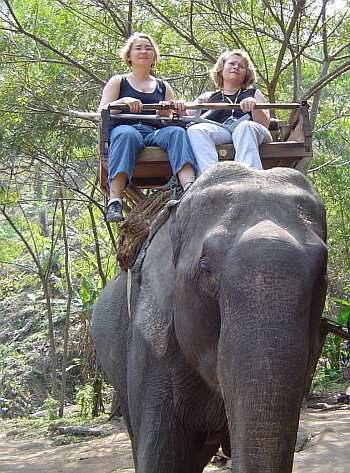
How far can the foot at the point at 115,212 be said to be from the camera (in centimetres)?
441

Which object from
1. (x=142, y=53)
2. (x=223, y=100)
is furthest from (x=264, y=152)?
(x=142, y=53)

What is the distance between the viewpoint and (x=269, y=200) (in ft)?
9.76

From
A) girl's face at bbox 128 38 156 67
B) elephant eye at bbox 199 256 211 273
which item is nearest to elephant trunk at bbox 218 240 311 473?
elephant eye at bbox 199 256 211 273

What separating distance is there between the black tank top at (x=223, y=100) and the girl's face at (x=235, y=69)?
9 centimetres

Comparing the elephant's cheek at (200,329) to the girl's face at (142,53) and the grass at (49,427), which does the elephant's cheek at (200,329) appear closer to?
the girl's face at (142,53)

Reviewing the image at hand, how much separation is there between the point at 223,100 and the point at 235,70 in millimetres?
208

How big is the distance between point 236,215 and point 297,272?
0.41 m

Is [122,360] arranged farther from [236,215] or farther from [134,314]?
[236,215]

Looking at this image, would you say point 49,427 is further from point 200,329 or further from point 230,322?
point 230,322

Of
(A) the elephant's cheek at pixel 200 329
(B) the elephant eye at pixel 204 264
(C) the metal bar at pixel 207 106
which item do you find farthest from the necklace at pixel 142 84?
(B) the elephant eye at pixel 204 264

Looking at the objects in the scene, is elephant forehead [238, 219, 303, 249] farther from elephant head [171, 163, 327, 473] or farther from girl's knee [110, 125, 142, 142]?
girl's knee [110, 125, 142, 142]

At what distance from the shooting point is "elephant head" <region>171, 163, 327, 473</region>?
8.05 feet

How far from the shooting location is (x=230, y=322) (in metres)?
2.63

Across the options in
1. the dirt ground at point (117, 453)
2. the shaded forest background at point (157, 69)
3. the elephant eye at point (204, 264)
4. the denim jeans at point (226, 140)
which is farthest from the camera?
the shaded forest background at point (157, 69)
